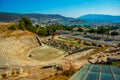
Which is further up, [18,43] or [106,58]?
[106,58]

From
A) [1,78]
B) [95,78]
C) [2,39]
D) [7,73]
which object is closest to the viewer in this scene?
[95,78]

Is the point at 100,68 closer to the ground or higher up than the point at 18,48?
higher up

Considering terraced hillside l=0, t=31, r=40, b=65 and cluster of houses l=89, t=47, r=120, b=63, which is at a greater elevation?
cluster of houses l=89, t=47, r=120, b=63

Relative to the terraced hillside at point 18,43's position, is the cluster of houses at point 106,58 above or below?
above

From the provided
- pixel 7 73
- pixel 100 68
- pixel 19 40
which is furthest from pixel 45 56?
pixel 100 68

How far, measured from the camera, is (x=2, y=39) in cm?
4394

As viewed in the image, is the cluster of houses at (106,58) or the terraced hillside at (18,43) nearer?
the cluster of houses at (106,58)

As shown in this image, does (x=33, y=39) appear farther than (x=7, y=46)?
Yes

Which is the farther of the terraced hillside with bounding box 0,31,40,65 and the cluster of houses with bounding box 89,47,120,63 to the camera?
the terraced hillside with bounding box 0,31,40,65

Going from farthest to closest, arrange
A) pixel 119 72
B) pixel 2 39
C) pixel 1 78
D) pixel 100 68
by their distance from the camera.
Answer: pixel 2 39 < pixel 1 78 < pixel 100 68 < pixel 119 72

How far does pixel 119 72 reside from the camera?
9.21 metres

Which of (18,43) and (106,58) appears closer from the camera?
(106,58)

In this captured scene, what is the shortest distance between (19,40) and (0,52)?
12.8 metres

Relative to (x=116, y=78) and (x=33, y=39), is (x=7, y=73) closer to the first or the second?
(x=116, y=78)
